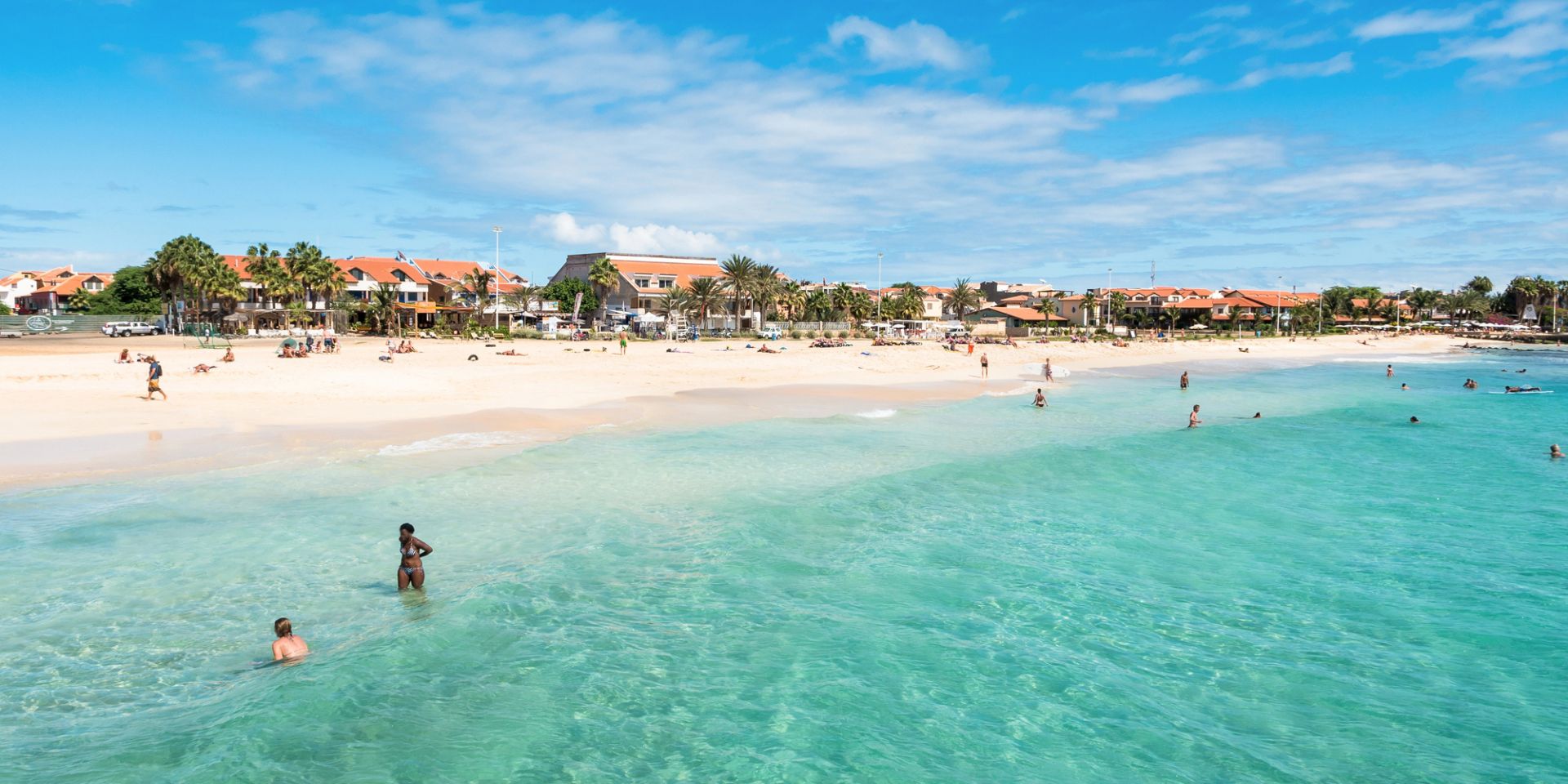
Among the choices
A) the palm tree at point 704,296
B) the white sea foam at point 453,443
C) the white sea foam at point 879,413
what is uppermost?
the palm tree at point 704,296

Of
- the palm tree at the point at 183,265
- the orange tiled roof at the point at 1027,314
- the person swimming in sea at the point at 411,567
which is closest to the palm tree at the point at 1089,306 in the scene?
the orange tiled roof at the point at 1027,314

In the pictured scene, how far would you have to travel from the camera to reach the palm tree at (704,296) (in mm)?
86812

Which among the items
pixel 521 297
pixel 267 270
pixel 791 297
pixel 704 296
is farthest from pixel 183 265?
pixel 791 297

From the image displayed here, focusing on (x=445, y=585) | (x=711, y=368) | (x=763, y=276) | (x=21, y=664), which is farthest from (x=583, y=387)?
(x=763, y=276)

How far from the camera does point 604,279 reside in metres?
95.2

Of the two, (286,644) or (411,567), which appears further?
(411,567)

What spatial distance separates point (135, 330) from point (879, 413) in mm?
64409

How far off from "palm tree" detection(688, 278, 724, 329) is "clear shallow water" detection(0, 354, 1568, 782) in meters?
65.3

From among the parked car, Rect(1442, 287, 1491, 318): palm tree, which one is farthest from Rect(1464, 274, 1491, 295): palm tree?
the parked car

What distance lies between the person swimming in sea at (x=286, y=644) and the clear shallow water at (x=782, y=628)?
0.22m

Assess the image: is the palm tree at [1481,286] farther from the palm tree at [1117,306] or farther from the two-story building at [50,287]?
the two-story building at [50,287]

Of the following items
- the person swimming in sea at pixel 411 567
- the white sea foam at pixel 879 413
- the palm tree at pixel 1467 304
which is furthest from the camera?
the palm tree at pixel 1467 304

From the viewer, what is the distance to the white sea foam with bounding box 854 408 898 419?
33.6 metres

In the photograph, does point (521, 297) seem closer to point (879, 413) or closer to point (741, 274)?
point (741, 274)
